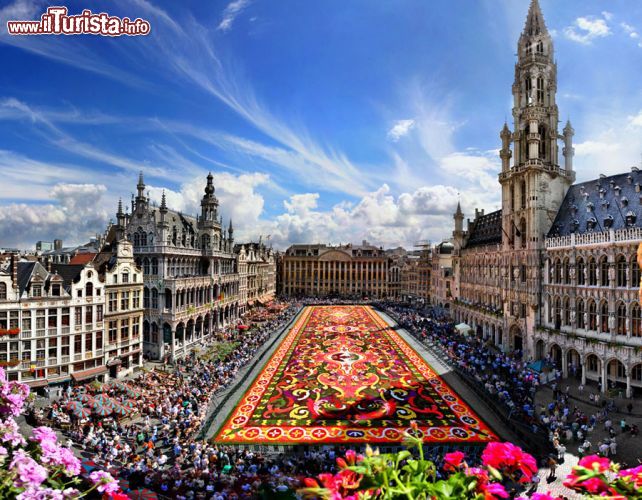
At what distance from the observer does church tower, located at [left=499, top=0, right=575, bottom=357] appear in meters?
39.3

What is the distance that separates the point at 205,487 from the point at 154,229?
31.0 meters

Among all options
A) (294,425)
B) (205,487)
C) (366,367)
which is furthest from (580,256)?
(205,487)

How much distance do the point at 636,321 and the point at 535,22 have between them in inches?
1369

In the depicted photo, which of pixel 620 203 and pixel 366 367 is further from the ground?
pixel 620 203

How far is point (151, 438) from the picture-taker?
21469 mm

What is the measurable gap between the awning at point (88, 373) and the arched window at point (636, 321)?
42.9 meters

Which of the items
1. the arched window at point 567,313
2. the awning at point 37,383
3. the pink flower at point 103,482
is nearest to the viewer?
the pink flower at point 103,482

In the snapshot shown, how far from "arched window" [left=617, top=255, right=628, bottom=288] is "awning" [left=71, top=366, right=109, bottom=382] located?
43238mm

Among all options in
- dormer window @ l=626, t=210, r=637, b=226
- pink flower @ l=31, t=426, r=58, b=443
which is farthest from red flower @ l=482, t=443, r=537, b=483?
dormer window @ l=626, t=210, r=637, b=226

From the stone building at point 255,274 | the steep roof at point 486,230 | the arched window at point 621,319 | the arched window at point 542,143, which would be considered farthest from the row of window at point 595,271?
the stone building at point 255,274

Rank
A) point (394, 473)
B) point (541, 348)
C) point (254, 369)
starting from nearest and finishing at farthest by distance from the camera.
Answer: point (394, 473) < point (254, 369) < point (541, 348)

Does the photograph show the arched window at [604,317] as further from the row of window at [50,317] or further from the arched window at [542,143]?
the row of window at [50,317]

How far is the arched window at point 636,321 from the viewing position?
29328mm

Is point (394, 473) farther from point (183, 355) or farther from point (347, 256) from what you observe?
point (347, 256)
